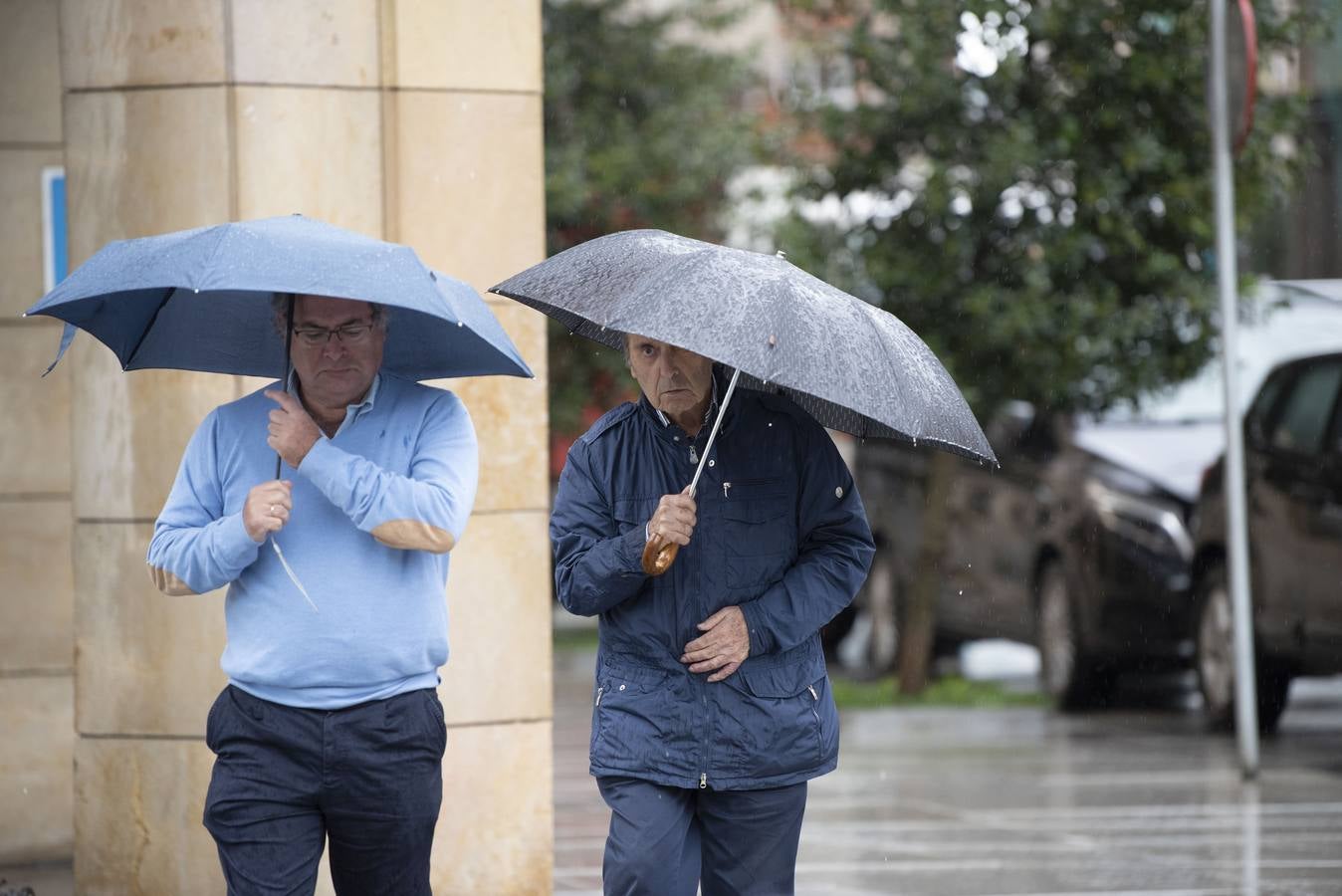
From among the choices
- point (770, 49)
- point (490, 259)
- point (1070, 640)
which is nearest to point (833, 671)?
point (1070, 640)

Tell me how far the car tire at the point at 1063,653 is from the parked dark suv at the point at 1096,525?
1 cm

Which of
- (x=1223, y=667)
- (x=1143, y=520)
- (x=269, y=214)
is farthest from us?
(x=1143, y=520)

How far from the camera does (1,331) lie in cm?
841

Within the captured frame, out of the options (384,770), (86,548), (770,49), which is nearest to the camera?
(384,770)

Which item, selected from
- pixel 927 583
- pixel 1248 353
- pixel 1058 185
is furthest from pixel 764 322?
pixel 927 583

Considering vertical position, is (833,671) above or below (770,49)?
below

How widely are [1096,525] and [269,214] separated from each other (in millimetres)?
7499

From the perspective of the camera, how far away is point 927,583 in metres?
14.9

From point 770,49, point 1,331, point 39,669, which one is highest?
point 770,49

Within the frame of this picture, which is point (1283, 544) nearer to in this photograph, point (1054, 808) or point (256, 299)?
point (1054, 808)

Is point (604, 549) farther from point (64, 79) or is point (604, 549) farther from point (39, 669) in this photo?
point (39, 669)

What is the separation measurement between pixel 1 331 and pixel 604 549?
4754 millimetres

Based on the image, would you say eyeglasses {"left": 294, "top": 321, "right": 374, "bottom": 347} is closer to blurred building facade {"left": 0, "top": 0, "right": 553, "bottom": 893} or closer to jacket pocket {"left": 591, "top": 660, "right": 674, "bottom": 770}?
jacket pocket {"left": 591, "top": 660, "right": 674, "bottom": 770}

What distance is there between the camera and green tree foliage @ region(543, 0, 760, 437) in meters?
20.1
